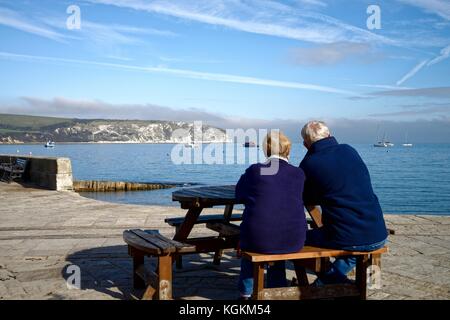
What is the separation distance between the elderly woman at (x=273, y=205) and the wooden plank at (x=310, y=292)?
323 mm

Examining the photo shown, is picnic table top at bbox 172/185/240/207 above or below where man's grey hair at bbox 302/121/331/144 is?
below

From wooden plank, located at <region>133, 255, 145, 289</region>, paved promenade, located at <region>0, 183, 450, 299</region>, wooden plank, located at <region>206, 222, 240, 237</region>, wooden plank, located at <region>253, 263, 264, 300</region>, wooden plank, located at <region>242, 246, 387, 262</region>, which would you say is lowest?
paved promenade, located at <region>0, 183, 450, 299</region>

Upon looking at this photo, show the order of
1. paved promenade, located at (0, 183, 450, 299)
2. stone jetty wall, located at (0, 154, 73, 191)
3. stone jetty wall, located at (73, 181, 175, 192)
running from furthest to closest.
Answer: stone jetty wall, located at (73, 181, 175, 192) < stone jetty wall, located at (0, 154, 73, 191) < paved promenade, located at (0, 183, 450, 299)

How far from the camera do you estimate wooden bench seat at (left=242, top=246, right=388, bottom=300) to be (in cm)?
379

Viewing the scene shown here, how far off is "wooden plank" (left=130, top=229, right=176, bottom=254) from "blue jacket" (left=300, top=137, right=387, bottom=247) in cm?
128

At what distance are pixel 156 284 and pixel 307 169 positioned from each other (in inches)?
65.1

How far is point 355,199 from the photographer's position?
3910mm

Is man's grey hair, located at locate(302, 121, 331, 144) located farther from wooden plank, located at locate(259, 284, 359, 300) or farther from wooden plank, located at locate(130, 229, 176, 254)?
wooden plank, located at locate(130, 229, 176, 254)

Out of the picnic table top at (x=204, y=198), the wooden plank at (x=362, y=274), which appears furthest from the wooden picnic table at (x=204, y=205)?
the wooden plank at (x=362, y=274)

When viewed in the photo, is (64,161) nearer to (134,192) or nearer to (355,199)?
(355,199)

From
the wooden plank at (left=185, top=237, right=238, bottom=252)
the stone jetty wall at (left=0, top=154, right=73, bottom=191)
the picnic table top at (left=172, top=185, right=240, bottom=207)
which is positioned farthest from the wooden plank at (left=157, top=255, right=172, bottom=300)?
the stone jetty wall at (left=0, top=154, right=73, bottom=191)

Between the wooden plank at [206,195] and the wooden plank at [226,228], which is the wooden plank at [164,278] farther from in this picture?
the wooden plank at [226,228]

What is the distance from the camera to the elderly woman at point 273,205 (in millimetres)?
3768
